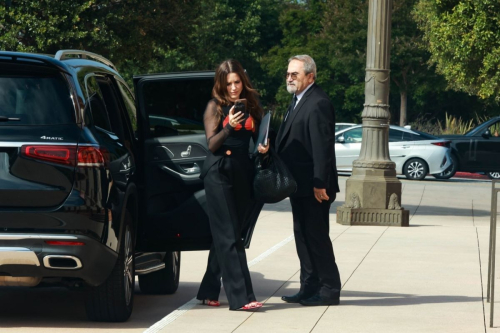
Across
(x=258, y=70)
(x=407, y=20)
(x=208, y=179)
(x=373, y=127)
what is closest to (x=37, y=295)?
(x=208, y=179)

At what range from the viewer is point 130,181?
296 inches

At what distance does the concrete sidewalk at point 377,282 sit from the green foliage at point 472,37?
1174 centimetres

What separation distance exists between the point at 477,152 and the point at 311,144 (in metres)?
23.3

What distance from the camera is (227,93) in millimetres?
7602

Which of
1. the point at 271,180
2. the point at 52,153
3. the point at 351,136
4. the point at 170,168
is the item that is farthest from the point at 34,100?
the point at 351,136

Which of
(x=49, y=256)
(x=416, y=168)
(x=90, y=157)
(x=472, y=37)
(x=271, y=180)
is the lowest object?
(x=416, y=168)

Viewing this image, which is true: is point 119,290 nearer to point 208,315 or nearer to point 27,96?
point 208,315

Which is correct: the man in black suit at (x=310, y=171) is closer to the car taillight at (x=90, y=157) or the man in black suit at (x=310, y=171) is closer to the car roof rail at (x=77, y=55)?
the car roof rail at (x=77, y=55)

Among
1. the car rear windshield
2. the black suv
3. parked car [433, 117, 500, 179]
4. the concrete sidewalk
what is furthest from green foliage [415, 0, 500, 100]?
the car rear windshield

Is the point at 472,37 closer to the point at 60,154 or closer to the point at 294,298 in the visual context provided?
the point at 294,298

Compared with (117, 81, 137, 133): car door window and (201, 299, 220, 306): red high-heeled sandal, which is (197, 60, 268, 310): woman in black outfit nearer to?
(201, 299, 220, 306): red high-heeled sandal

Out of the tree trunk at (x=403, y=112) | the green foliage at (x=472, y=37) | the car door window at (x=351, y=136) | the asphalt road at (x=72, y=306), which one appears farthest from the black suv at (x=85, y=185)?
the tree trunk at (x=403, y=112)

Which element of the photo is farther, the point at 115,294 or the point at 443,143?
the point at 443,143

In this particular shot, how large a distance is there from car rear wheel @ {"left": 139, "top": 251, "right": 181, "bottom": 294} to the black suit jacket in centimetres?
160
